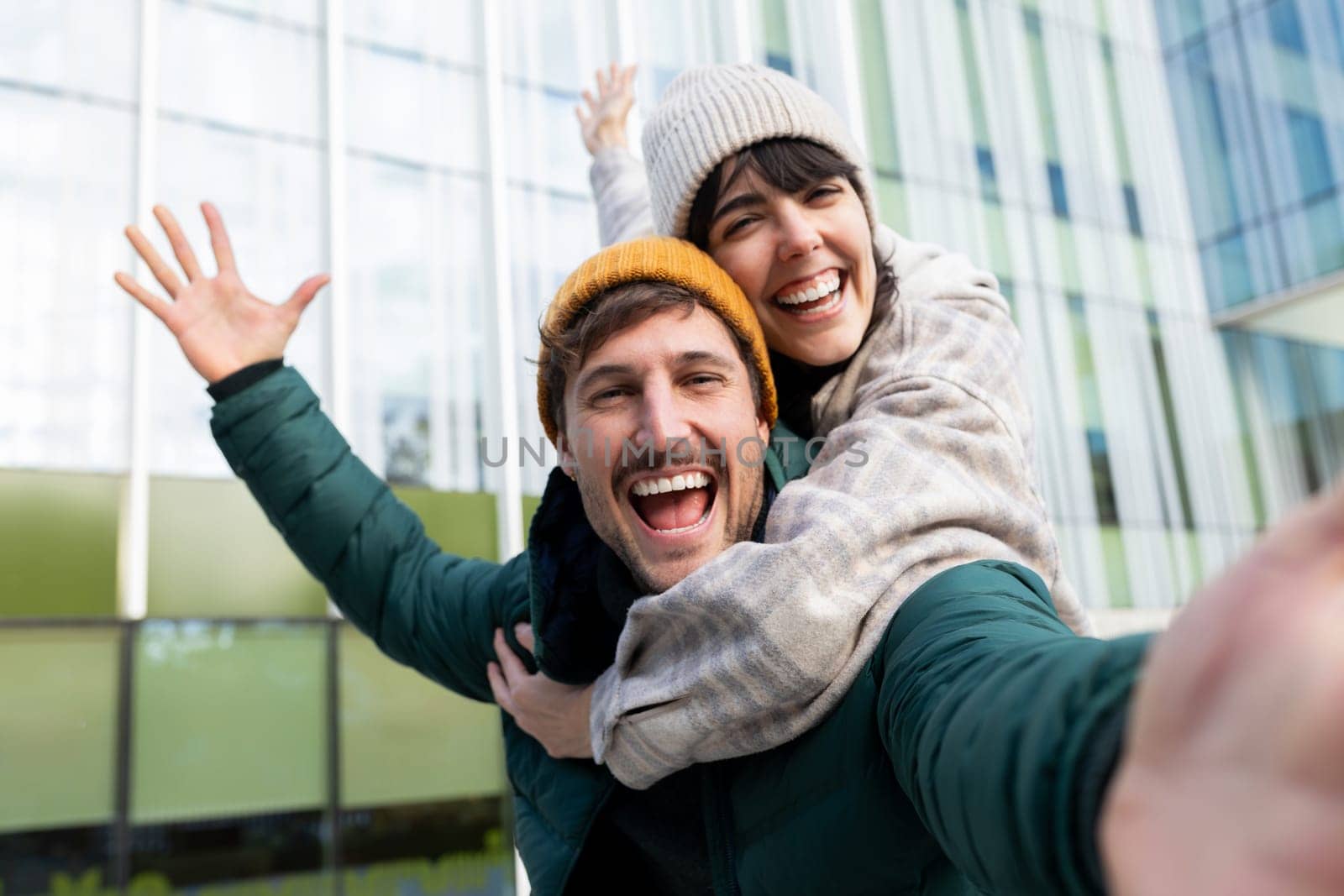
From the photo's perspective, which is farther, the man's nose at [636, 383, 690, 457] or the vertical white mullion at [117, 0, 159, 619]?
the vertical white mullion at [117, 0, 159, 619]

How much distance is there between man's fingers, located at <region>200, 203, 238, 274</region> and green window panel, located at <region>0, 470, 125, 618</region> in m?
3.36

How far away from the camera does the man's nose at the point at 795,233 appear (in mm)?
1827

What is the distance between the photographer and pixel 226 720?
5.38 m

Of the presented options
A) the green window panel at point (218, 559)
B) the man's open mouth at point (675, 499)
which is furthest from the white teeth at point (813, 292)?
the green window panel at point (218, 559)

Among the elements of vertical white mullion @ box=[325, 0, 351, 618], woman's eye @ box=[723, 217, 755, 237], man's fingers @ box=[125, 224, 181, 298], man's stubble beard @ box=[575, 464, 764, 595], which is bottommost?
man's stubble beard @ box=[575, 464, 764, 595]

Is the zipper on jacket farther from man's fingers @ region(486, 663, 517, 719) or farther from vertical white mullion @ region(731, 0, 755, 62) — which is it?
Result: vertical white mullion @ region(731, 0, 755, 62)

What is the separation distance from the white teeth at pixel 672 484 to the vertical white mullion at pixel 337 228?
14.3 feet

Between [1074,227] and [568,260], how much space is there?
4.68 metres

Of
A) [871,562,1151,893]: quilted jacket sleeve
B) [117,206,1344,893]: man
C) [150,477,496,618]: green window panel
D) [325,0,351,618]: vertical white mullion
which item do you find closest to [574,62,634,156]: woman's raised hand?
[117,206,1344,893]: man

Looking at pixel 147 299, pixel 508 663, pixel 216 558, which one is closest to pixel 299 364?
pixel 216 558

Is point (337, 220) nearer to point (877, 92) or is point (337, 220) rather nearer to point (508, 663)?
point (877, 92)

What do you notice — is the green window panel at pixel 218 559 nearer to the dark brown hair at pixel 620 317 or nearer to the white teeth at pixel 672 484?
the dark brown hair at pixel 620 317

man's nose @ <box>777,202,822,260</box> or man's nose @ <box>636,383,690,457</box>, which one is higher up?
man's nose @ <box>777,202,822,260</box>

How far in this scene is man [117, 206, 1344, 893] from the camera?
43cm
